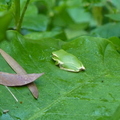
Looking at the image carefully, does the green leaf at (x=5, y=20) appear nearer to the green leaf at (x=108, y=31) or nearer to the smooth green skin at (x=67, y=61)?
the smooth green skin at (x=67, y=61)

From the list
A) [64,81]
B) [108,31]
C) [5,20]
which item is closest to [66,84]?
[64,81]

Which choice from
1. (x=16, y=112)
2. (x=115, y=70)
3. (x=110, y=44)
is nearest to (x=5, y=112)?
(x=16, y=112)

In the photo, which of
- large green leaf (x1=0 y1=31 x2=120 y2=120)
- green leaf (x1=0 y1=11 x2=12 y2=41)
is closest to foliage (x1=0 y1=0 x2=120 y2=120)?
large green leaf (x1=0 y1=31 x2=120 y2=120)

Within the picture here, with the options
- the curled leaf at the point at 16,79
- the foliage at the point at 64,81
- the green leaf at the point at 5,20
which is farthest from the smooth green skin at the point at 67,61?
the green leaf at the point at 5,20

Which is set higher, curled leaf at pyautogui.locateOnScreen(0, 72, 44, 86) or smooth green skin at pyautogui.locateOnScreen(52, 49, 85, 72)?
curled leaf at pyautogui.locateOnScreen(0, 72, 44, 86)

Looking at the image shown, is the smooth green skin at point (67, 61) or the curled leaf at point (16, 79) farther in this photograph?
the smooth green skin at point (67, 61)

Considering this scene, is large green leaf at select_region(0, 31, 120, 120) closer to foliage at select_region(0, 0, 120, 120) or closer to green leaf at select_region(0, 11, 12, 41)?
foliage at select_region(0, 0, 120, 120)

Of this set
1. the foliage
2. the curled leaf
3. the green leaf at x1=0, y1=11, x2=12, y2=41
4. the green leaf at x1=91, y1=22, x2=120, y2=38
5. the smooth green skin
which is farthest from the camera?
the green leaf at x1=91, y1=22, x2=120, y2=38
